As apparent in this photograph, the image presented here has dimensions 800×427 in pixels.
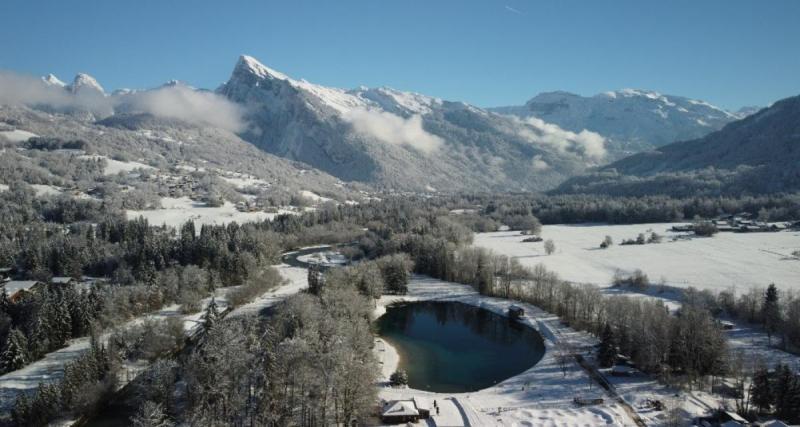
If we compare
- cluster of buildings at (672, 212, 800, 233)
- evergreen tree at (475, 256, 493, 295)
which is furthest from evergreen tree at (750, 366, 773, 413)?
cluster of buildings at (672, 212, 800, 233)

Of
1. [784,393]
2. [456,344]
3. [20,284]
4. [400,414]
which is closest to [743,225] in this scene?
[456,344]

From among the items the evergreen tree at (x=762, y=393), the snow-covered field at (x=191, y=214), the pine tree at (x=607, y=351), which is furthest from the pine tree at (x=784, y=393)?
the snow-covered field at (x=191, y=214)

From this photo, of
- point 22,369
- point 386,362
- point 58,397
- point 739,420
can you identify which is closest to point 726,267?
point 739,420

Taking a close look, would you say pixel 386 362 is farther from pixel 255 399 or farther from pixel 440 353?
pixel 255 399

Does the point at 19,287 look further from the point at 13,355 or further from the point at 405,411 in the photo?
the point at 405,411

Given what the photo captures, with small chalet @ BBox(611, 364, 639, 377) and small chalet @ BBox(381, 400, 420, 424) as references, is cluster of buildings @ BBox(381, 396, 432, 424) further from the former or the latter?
small chalet @ BBox(611, 364, 639, 377)
